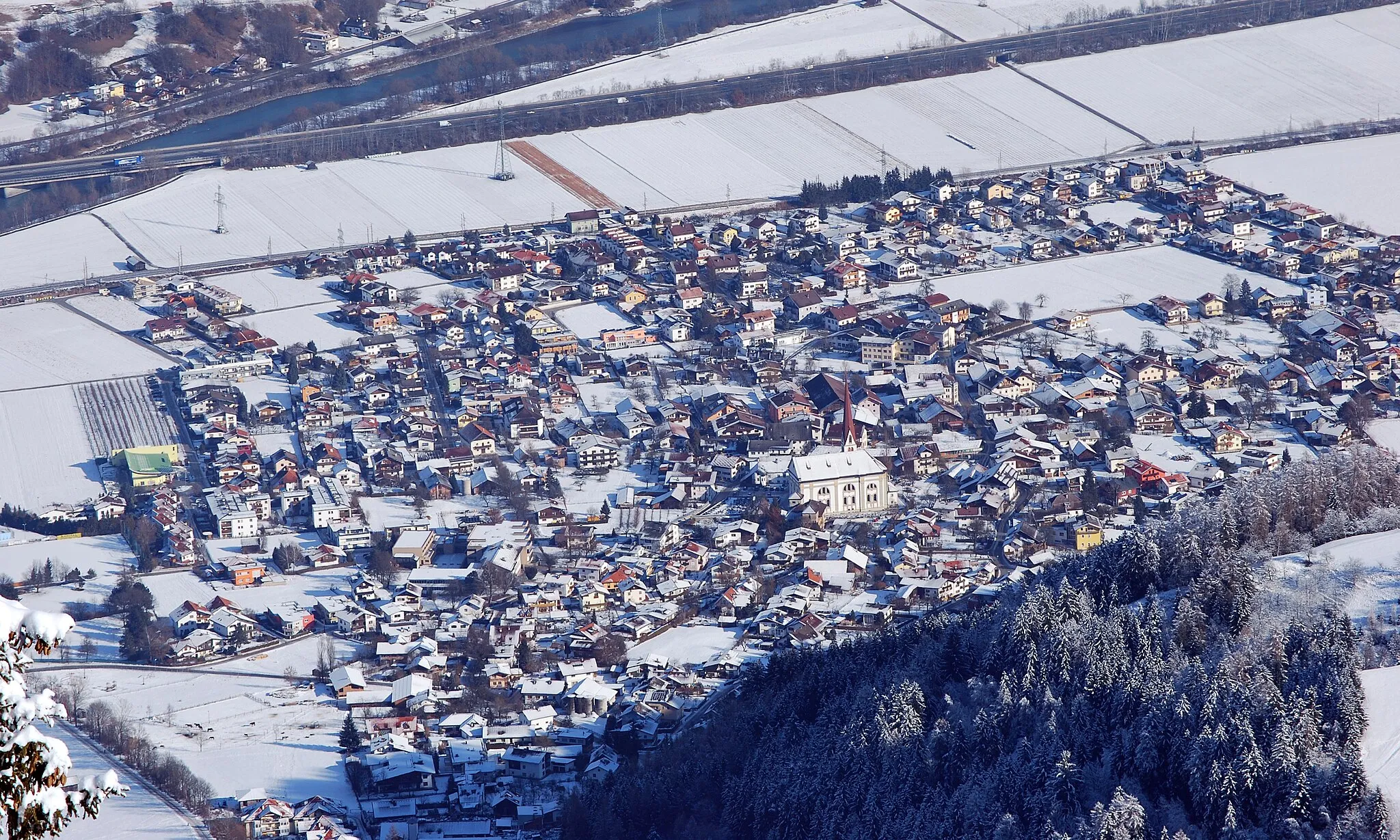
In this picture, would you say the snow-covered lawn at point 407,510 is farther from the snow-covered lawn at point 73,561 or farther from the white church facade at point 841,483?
the white church facade at point 841,483

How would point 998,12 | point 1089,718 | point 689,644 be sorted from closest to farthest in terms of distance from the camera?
point 1089,718 → point 689,644 → point 998,12

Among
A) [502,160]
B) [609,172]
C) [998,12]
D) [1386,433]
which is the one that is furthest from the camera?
[998,12]

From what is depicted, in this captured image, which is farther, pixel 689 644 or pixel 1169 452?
pixel 1169 452

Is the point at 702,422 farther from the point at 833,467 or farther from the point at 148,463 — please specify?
the point at 148,463

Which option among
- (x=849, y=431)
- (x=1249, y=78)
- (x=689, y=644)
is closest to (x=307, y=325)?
(x=849, y=431)

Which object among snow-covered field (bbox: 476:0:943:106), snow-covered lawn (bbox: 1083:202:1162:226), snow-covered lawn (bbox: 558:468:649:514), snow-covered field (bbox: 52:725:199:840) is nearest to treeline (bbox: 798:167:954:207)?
snow-covered lawn (bbox: 1083:202:1162:226)

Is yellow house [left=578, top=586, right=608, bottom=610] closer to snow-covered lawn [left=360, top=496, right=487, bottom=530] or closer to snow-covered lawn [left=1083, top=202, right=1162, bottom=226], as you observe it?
snow-covered lawn [left=360, top=496, right=487, bottom=530]

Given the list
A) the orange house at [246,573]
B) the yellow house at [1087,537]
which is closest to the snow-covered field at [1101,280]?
the yellow house at [1087,537]

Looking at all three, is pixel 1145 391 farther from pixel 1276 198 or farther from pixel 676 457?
pixel 1276 198
